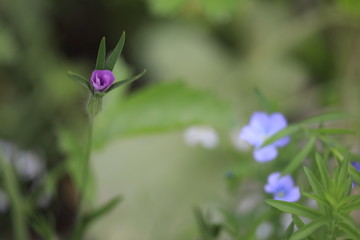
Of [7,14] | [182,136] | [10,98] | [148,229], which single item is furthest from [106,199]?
[7,14]

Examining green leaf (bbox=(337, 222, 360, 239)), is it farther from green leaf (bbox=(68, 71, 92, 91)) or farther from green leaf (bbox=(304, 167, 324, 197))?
green leaf (bbox=(68, 71, 92, 91))

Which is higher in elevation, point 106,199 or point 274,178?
point 106,199

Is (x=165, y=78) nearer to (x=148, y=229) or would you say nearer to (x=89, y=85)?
(x=148, y=229)

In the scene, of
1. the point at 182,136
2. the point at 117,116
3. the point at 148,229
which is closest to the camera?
the point at 117,116

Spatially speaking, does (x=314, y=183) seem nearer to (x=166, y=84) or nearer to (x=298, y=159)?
(x=298, y=159)

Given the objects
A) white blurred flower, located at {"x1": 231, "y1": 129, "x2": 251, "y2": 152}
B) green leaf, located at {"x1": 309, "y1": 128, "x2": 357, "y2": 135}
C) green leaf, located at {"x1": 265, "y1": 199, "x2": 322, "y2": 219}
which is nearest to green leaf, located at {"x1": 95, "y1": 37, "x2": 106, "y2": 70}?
green leaf, located at {"x1": 265, "y1": 199, "x2": 322, "y2": 219}

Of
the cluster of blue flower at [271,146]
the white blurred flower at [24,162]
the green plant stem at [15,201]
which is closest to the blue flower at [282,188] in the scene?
the cluster of blue flower at [271,146]

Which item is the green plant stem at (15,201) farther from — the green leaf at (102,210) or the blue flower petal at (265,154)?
the blue flower petal at (265,154)
